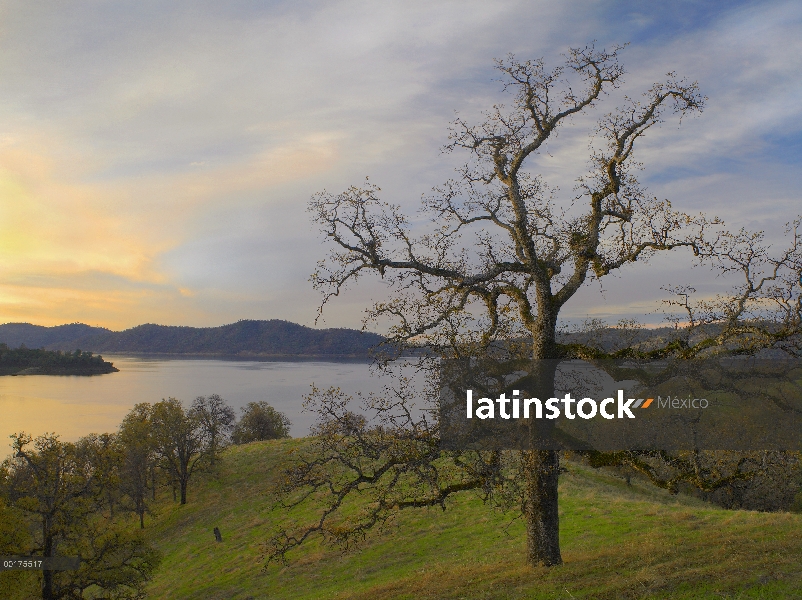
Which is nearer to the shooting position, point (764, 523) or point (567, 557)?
point (567, 557)

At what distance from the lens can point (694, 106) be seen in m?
11.8

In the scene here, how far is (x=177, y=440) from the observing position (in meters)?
44.4

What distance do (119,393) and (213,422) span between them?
3421 inches

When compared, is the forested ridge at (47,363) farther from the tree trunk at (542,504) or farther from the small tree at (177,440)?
the tree trunk at (542,504)

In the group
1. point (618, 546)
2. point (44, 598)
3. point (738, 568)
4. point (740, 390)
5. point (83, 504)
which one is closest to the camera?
point (738, 568)

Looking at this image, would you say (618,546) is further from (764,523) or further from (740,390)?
(740,390)

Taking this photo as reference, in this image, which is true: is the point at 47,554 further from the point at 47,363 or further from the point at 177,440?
the point at 47,363

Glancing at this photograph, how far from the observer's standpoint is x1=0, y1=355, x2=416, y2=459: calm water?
80.4m

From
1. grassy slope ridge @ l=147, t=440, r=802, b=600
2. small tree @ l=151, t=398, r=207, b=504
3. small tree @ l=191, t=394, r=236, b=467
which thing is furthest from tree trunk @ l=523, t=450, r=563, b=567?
small tree @ l=191, t=394, r=236, b=467

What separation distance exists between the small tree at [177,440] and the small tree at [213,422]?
45 cm

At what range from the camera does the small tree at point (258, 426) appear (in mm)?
68188

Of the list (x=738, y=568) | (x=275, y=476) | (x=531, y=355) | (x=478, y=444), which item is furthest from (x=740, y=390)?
(x=275, y=476)

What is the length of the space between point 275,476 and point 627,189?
37.0m

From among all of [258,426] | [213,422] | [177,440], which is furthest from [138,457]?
[258,426]
